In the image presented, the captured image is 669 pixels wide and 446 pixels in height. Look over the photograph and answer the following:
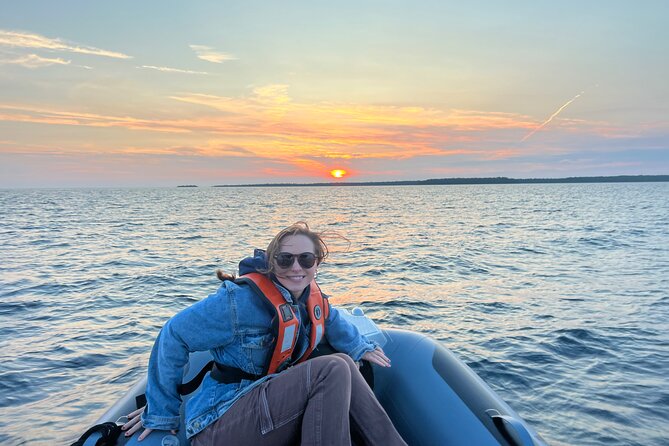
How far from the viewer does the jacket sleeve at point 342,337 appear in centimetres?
261

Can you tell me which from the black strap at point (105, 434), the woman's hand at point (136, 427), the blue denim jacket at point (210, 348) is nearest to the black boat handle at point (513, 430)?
the blue denim jacket at point (210, 348)

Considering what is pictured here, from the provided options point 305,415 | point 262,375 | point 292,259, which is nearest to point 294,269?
point 292,259

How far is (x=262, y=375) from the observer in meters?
2.20

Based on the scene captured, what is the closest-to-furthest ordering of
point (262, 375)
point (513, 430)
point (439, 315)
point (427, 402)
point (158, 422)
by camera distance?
point (158, 422), point (262, 375), point (513, 430), point (427, 402), point (439, 315)

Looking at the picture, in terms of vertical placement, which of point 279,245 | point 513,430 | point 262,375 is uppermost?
point 279,245

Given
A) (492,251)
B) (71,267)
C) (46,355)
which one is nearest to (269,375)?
(46,355)

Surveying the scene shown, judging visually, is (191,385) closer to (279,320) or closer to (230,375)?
(230,375)

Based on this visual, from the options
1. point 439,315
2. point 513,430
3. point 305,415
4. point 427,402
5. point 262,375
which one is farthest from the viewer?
point 439,315

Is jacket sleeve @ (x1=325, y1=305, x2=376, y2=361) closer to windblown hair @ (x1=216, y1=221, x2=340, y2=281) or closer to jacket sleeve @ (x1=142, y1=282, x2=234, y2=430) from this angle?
windblown hair @ (x1=216, y1=221, x2=340, y2=281)

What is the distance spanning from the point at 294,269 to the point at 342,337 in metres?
0.57

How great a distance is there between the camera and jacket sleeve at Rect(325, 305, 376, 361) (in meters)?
2.61

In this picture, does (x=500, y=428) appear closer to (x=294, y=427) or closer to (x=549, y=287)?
(x=294, y=427)

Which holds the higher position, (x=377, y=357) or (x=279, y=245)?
(x=279, y=245)

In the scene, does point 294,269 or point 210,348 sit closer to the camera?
point 210,348
